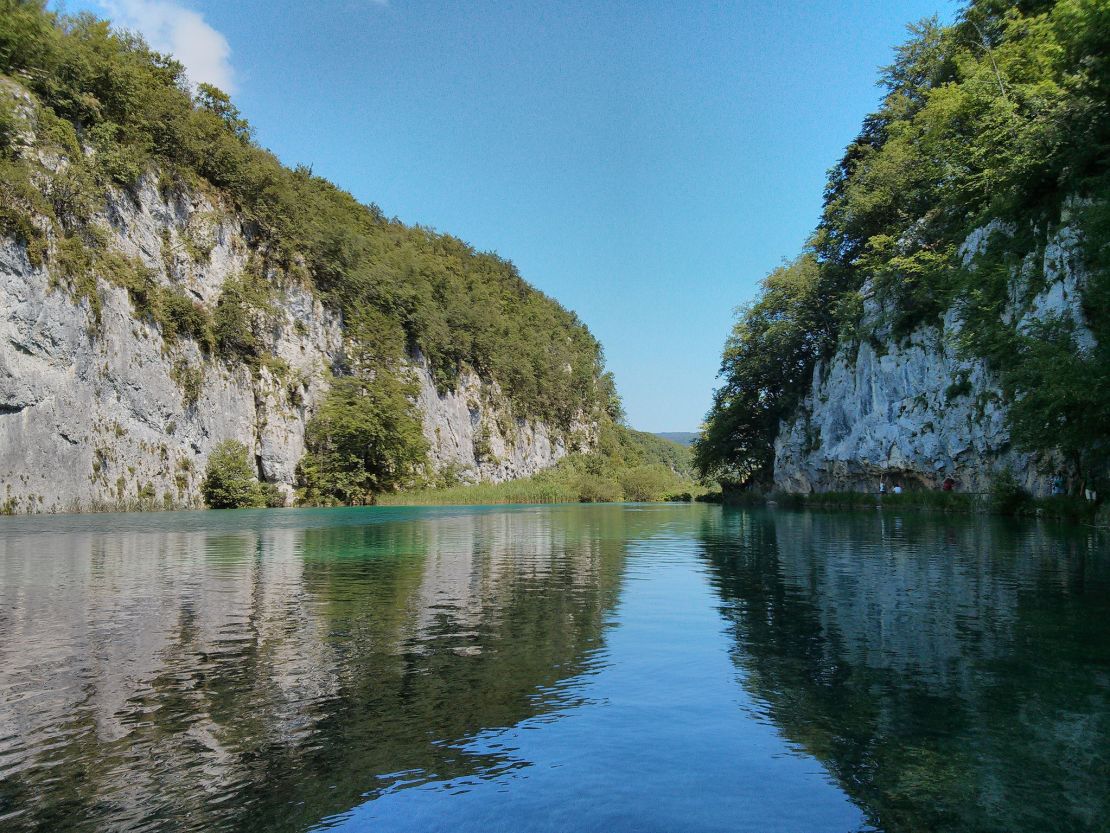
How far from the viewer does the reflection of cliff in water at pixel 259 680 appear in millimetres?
4047

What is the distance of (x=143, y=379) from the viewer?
132ft

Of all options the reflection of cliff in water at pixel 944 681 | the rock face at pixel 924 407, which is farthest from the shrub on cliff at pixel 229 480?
the reflection of cliff in water at pixel 944 681

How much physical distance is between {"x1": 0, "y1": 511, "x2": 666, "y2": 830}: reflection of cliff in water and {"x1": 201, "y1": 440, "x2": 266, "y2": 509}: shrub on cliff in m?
31.9

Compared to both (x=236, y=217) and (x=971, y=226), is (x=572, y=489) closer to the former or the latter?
(x=236, y=217)

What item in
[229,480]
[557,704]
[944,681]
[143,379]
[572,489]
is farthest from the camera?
[572,489]

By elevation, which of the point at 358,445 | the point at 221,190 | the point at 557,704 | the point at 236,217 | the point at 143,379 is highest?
the point at 221,190

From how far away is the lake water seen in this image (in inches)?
153

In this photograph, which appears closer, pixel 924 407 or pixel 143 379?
pixel 924 407

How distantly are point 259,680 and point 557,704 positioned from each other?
260 cm

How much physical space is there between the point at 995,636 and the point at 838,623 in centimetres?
158

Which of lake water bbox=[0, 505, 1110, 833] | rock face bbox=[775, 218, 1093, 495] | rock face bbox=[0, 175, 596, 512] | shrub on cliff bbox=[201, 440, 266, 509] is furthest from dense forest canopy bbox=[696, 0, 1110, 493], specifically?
shrub on cliff bbox=[201, 440, 266, 509]

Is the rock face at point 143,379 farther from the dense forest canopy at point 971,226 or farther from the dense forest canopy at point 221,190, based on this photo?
the dense forest canopy at point 971,226

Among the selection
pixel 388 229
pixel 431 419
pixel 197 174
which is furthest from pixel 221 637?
pixel 388 229

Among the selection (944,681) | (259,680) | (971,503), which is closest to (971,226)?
(971,503)
